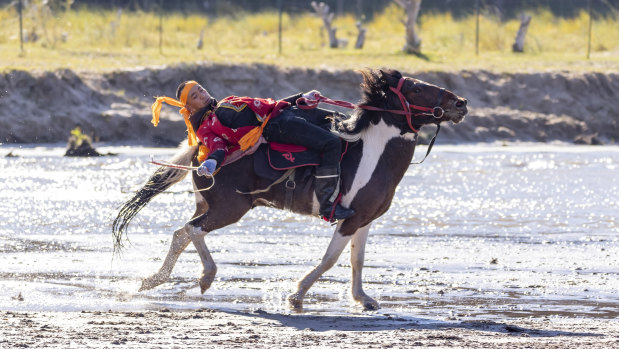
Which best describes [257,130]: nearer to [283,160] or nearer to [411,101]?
[283,160]

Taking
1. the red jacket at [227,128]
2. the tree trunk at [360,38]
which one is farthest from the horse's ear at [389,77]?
the tree trunk at [360,38]

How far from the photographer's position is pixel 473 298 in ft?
29.4

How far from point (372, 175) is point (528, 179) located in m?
10.4

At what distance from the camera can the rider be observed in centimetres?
875

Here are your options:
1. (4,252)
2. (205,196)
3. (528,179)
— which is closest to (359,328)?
(205,196)

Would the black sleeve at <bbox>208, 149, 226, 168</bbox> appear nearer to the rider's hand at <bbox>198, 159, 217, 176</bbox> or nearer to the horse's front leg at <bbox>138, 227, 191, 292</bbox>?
the rider's hand at <bbox>198, 159, 217, 176</bbox>

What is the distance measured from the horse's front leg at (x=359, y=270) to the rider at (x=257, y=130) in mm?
458

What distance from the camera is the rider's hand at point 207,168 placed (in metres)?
8.52

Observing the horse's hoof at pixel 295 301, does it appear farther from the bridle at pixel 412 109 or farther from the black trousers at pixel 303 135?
the bridle at pixel 412 109

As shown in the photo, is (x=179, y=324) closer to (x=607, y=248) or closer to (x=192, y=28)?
(x=607, y=248)

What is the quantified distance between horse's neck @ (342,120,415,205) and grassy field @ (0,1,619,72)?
53.1ft

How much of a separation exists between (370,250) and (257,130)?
296 centimetres

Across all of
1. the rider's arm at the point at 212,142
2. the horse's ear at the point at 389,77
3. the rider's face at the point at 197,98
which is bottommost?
the rider's arm at the point at 212,142

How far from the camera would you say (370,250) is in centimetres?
1152
